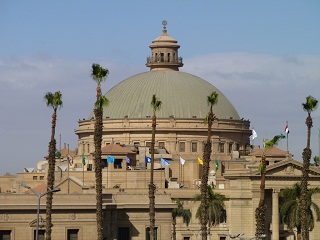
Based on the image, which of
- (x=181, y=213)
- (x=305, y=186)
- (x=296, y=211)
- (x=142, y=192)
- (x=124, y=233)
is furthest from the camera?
(x=181, y=213)

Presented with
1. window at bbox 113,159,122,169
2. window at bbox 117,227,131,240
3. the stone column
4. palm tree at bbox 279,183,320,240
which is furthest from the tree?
window at bbox 117,227,131,240

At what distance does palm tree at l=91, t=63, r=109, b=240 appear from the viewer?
3905 inches

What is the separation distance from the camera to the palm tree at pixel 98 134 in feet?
325

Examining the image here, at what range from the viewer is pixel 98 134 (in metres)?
99.2

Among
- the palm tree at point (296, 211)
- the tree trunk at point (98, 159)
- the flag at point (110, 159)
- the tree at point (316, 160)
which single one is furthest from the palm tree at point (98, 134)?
the tree at point (316, 160)

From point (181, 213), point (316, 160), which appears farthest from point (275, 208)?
point (316, 160)

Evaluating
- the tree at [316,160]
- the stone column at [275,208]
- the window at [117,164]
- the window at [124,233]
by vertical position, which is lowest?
the window at [124,233]

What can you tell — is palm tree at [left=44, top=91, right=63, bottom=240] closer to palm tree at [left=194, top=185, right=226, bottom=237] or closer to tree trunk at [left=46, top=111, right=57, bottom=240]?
tree trunk at [left=46, top=111, right=57, bottom=240]

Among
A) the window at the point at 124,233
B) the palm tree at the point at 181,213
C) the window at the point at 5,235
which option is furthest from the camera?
the palm tree at the point at 181,213

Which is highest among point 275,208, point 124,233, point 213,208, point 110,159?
point 110,159

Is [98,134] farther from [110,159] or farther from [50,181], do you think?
[110,159]

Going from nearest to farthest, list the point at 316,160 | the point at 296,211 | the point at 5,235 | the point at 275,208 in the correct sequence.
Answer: the point at 5,235 → the point at 296,211 → the point at 275,208 → the point at 316,160

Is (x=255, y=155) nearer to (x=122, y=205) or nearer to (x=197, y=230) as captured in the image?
(x=197, y=230)

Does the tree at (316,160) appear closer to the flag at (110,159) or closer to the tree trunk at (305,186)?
the flag at (110,159)
